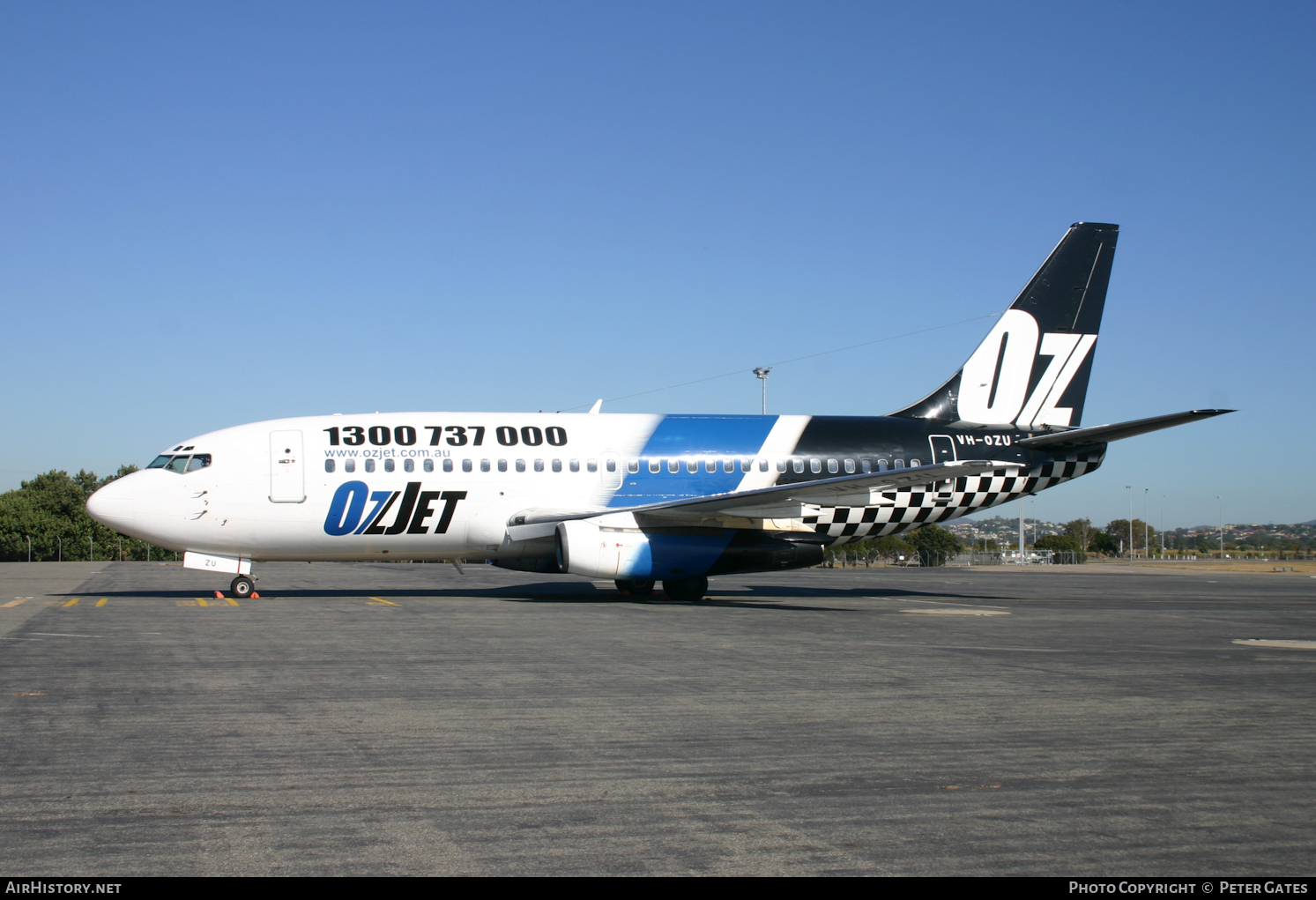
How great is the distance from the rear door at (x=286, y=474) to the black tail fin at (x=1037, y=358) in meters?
14.7

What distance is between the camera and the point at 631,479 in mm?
23750

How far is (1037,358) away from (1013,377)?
2.50 feet

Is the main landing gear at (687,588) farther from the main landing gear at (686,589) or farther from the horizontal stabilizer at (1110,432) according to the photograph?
the horizontal stabilizer at (1110,432)

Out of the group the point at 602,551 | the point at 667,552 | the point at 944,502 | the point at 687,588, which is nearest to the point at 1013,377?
the point at 944,502

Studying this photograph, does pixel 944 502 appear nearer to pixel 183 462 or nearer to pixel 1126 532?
pixel 183 462

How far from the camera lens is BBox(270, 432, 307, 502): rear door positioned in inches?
856

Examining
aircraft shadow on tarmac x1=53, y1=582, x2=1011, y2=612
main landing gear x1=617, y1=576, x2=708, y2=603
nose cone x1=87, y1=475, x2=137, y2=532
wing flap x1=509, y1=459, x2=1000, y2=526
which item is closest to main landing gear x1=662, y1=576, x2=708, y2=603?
main landing gear x1=617, y1=576, x2=708, y2=603

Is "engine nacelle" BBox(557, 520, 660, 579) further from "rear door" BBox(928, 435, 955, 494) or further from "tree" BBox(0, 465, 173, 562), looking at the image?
"tree" BBox(0, 465, 173, 562)

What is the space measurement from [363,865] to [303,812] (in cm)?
101

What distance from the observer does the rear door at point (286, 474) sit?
21.7m

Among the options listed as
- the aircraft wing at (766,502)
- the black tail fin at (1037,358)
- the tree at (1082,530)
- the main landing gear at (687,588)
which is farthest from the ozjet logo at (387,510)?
the tree at (1082,530)

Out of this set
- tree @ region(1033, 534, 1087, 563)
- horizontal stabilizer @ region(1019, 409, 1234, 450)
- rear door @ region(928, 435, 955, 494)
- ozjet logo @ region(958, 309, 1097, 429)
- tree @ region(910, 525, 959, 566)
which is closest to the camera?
horizontal stabilizer @ region(1019, 409, 1234, 450)

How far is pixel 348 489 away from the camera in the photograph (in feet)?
71.9

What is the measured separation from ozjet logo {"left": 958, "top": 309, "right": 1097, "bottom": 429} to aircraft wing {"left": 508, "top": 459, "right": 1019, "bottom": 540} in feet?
15.4
